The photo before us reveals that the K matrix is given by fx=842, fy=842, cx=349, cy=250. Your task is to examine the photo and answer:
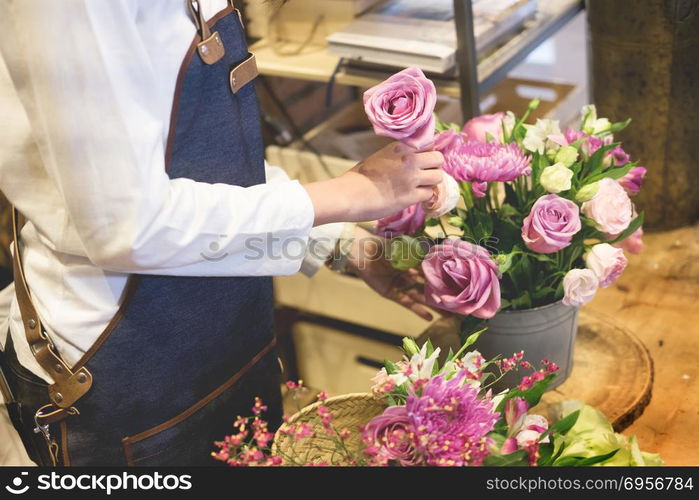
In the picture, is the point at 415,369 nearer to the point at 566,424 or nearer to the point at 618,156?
the point at 566,424

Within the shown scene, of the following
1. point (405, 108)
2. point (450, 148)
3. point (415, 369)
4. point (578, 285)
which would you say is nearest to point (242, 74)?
point (405, 108)

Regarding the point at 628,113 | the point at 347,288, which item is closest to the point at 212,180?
the point at 628,113

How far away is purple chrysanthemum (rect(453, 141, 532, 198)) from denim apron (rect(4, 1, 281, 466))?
0.86 feet

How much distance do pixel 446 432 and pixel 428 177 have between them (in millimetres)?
328

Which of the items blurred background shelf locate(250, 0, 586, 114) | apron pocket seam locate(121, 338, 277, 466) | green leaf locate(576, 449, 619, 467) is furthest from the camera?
blurred background shelf locate(250, 0, 586, 114)

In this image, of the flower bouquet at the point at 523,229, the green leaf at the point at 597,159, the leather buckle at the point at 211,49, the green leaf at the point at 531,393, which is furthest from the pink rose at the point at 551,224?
the leather buckle at the point at 211,49

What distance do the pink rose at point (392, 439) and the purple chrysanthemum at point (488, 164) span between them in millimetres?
376

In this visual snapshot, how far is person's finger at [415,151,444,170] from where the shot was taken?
1.00 metres

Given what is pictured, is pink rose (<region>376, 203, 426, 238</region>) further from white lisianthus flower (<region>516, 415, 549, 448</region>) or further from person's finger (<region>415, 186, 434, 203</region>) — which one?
white lisianthus flower (<region>516, 415, 549, 448</region>)

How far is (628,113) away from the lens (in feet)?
5.13

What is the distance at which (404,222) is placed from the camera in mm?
1155

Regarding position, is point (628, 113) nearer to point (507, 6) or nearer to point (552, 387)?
point (507, 6)

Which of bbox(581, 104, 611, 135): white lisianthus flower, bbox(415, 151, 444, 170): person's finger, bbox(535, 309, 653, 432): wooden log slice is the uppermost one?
bbox(415, 151, 444, 170): person's finger

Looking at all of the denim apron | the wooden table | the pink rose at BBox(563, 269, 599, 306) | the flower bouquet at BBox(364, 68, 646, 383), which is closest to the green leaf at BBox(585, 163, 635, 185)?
the flower bouquet at BBox(364, 68, 646, 383)
